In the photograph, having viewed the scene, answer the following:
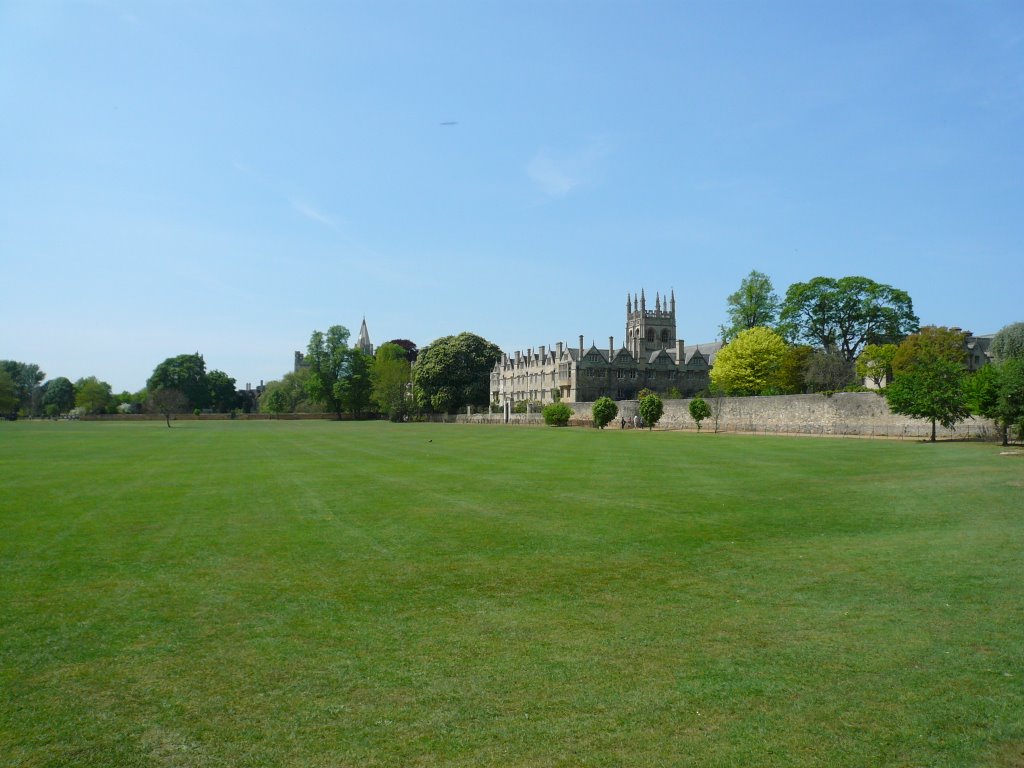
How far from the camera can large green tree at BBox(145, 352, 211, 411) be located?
134500mm

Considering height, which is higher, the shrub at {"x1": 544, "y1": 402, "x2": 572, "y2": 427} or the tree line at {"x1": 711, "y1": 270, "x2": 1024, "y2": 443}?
the tree line at {"x1": 711, "y1": 270, "x2": 1024, "y2": 443}

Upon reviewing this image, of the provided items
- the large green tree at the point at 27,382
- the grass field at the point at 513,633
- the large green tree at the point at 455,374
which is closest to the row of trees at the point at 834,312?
the large green tree at the point at 455,374

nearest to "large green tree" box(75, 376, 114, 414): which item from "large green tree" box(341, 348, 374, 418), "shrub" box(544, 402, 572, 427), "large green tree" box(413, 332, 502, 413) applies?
"large green tree" box(341, 348, 374, 418)

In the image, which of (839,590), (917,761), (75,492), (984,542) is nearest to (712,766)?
(917,761)

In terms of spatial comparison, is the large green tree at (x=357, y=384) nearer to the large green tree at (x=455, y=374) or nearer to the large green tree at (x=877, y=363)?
the large green tree at (x=455, y=374)

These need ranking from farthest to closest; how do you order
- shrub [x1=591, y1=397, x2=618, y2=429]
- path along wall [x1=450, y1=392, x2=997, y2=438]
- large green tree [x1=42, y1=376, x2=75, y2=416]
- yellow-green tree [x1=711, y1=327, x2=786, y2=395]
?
large green tree [x1=42, y1=376, x2=75, y2=416]
yellow-green tree [x1=711, y1=327, x2=786, y2=395]
shrub [x1=591, y1=397, x2=618, y2=429]
path along wall [x1=450, y1=392, x2=997, y2=438]

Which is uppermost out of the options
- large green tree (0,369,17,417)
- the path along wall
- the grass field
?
large green tree (0,369,17,417)

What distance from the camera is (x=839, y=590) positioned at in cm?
945

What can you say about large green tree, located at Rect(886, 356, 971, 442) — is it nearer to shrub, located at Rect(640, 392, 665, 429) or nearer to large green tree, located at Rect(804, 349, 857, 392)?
shrub, located at Rect(640, 392, 665, 429)

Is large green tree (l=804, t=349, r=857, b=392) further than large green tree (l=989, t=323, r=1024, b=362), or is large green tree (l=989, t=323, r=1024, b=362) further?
large green tree (l=804, t=349, r=857, b=392)

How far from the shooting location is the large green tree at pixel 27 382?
15975 cm

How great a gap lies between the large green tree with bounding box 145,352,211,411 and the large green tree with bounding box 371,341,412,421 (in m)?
39.5

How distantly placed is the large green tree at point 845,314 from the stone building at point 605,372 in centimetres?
1783

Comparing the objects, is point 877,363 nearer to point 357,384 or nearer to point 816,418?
point 816,418
